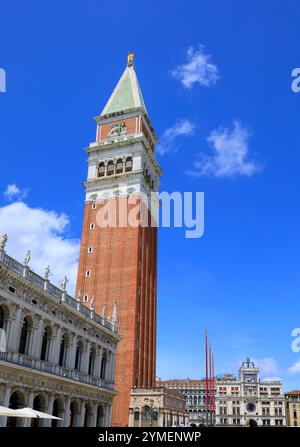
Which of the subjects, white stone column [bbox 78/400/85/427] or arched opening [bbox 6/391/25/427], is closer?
arched opening [bbox 6/391/25/427]

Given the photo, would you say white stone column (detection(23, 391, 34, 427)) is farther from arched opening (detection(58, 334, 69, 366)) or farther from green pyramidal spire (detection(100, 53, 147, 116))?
green pyramidal spire (detection(100, 53, 147, 116))

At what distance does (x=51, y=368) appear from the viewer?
32.7 meters

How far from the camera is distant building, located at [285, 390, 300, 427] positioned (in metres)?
108

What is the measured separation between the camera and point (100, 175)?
69500 millimetres

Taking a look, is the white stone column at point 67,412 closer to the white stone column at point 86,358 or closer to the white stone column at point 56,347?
the white stone column at point 56,347

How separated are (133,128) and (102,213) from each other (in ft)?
49.9

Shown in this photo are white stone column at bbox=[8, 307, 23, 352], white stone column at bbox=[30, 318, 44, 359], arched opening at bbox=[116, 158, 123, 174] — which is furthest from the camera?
arched opening at bbox=[116, 158, 123, 174]

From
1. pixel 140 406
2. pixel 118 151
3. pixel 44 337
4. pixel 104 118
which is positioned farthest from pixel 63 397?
pixel 104 118

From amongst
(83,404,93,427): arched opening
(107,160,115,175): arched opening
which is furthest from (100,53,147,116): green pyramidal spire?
(83,404,93,427): arched opening

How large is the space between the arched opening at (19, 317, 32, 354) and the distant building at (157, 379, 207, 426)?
92828 millimetres

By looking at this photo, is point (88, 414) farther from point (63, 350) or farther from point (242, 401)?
point (242, 401)

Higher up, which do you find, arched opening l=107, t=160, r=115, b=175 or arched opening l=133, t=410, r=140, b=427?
arched opening l=107, t=160, r=115, b=175
